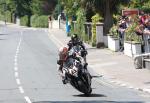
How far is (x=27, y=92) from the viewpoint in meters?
19.5

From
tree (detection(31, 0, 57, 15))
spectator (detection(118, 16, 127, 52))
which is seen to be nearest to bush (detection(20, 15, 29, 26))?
tree (detection(31, 0, 57, 15))

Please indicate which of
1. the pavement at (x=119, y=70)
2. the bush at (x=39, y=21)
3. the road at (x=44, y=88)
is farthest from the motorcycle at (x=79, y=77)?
the bush at (x=39, y=21)

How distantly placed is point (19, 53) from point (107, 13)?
23.7 feet

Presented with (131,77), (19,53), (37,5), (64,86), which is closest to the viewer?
(64,86)

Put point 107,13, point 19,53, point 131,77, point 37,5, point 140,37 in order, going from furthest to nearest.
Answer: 1. point 37,5
2. point 107,13
3. point 19,53
4. point 140,37
5. point 131,77

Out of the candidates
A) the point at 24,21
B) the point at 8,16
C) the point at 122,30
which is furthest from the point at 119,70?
the point at 8,16

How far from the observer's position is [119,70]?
83.4 feet

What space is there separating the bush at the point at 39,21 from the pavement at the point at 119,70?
2145 inches

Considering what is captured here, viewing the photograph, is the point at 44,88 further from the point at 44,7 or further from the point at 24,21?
the point at 24,21

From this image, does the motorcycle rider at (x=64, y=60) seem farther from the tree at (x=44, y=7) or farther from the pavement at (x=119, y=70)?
the tree at (x=44, y=7)

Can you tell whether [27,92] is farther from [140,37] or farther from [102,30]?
[102,30]

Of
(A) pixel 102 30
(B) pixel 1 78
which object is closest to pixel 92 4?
(A) pixel 102 30

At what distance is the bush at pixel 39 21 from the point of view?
8994cm

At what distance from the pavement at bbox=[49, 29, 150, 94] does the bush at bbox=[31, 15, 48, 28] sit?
54.5 m
